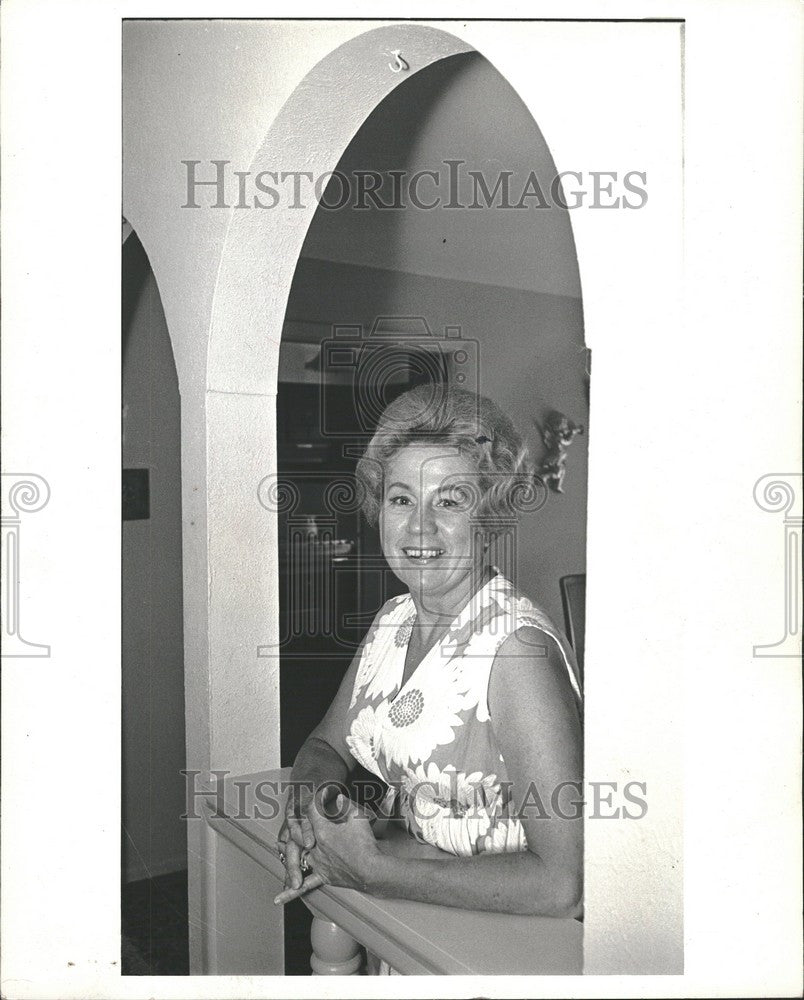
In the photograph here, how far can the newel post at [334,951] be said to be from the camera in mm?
1188

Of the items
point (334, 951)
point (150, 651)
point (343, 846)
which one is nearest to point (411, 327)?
point (150, 651)

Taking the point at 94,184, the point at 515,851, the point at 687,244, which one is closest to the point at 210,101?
the point at 94,184

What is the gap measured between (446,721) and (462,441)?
0.34m

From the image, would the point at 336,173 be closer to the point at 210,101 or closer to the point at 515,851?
the point at 210,101

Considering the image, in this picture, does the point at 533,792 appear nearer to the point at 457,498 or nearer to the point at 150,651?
the point at 457,498

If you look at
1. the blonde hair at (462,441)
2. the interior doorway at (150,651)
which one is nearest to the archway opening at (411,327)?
the blonde hair at (462,441)

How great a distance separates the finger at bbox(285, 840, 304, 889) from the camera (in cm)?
120

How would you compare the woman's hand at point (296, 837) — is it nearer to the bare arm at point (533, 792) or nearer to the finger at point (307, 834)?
the finger at point (307, 834)

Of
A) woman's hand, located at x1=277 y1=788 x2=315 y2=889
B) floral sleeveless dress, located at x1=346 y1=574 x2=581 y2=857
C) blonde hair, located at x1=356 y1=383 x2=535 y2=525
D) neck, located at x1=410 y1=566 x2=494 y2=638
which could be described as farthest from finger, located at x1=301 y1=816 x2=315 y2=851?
blonde hair, located at x1=356 y1=383 x2=535 y2=525

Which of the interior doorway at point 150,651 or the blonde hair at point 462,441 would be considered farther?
the interior doorway at point 150,651

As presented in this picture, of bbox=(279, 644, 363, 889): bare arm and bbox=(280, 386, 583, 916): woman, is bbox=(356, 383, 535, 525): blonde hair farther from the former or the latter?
bbox=(279, 644, 363, 889): bare arm

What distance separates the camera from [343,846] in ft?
3.89

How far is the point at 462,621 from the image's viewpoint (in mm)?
1149

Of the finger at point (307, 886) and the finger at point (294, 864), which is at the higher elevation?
the finger at point (294, 864)
